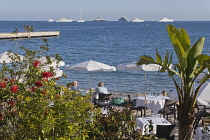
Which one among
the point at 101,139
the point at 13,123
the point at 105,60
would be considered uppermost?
the point at 13,123

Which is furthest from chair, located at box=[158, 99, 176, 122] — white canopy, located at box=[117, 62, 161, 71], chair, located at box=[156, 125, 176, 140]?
chair, located at box=[156, 125, 176, 140]

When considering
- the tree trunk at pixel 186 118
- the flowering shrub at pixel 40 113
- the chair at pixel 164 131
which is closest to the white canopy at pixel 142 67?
the chair at pixel 164 131

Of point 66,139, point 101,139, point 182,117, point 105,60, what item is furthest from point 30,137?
point 105,60

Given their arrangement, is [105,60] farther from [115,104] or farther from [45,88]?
[45,88]

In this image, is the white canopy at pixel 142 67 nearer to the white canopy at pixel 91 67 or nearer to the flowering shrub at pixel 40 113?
the white canopy at pixel 91 67

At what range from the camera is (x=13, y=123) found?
4.25 m

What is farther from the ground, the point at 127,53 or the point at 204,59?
the point at 204,59

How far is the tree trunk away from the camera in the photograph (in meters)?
5.63

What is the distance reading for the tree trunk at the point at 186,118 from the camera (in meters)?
5.63

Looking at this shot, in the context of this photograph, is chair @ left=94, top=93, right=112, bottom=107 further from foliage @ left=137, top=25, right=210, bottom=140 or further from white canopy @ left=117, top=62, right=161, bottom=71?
foliage @ left=137, top=25, right=210, bottom=140

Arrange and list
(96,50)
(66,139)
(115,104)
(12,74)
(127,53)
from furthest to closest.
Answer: (96,50) → (127,53) → (115,104) → (12,74) → (66,139)

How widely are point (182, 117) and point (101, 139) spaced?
1521 millimetres

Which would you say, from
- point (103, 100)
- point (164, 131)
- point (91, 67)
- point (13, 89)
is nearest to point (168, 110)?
point (103, 100)

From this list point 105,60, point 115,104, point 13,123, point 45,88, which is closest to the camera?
point 13,123
